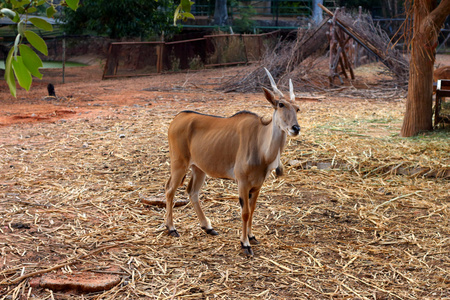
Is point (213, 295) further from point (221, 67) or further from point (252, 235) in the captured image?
point (221, 67)

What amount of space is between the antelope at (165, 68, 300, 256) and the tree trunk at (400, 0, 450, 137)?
14.2 ft

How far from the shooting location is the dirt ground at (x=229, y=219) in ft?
12.8

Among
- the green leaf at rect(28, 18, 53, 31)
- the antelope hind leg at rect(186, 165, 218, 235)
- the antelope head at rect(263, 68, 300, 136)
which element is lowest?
the antelope hind leg at rect(186, 165, 218, 235)

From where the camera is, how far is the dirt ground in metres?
3.91

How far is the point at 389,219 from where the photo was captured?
5262 mm

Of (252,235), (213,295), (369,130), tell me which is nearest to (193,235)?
(252,235)

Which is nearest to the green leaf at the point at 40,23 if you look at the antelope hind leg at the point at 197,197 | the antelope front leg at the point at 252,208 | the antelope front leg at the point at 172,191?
the antelope front leg at the point at 252,208

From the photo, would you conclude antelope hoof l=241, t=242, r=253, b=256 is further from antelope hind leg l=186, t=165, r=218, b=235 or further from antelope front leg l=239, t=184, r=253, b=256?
antelope hind leg l=186, t=165, r=218, b=235

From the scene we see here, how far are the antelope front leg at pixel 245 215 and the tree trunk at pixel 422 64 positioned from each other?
4.65 metres

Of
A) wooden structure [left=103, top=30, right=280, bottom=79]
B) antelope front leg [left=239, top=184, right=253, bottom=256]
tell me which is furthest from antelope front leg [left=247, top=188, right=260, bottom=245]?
wooden structure [left=103, top=30, right=280, bottom=79]

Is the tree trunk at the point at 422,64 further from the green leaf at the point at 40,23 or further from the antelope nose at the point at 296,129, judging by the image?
the green leaf at the point at 40,23

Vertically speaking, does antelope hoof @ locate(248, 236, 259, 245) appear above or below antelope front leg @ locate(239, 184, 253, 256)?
below

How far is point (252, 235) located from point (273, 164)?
2.64ft

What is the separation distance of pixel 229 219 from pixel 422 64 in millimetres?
4620
